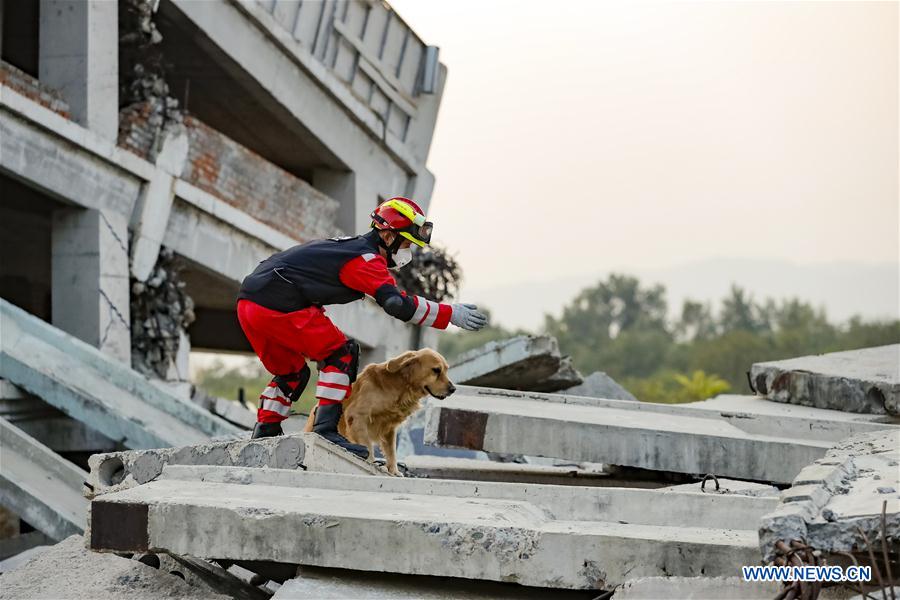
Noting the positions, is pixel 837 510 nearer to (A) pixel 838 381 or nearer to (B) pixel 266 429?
(B) pixel 266 429

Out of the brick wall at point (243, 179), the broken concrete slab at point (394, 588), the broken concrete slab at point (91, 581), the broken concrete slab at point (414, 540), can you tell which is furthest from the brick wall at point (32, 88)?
the broken concrete slab at point (394, 588)

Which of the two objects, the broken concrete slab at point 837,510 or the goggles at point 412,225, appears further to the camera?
the goggles at point 412,225

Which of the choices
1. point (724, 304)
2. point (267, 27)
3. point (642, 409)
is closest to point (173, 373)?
point (267, 27)

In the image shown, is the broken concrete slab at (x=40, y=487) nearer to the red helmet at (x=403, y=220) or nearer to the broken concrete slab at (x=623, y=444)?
the broken concrete slab at (x=623, y=444)

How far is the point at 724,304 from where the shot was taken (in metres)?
58.2

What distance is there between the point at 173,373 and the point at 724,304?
48458 millimetres

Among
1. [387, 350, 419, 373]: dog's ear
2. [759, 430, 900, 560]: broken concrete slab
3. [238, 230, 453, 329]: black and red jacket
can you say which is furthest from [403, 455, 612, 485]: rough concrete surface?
[759, 430, 900, 560]: broken concrete slab

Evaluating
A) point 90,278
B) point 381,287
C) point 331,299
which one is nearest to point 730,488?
point 381,287

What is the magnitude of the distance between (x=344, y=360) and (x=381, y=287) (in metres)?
0.45

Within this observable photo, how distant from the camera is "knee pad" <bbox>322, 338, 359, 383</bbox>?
6.43 meters

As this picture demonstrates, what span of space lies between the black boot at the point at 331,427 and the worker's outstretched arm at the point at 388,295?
0.61m

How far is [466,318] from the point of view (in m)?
6.46

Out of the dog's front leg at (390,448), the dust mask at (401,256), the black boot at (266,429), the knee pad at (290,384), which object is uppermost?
the dust mask at (401,256)

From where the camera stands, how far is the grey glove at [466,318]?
6.44m
